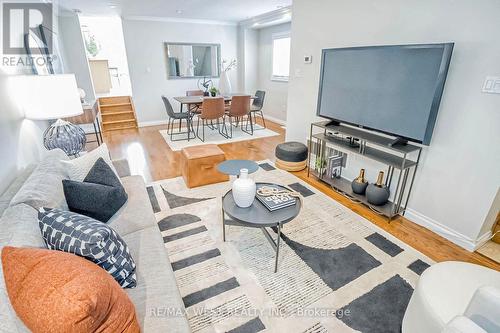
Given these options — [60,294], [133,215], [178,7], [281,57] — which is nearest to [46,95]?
[133,215]

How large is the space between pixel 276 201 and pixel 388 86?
155 centimetres

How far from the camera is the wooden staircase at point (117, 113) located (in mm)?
5793

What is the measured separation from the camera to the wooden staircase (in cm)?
579

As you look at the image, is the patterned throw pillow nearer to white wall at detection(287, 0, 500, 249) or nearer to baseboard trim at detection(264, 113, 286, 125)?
white wall at detection(287, 0, 500, 249)

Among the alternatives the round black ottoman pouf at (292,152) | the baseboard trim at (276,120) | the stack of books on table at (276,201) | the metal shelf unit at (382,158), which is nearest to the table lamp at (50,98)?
the stack of books on table at (276,201)

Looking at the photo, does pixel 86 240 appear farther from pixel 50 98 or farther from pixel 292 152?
pixel 292 152

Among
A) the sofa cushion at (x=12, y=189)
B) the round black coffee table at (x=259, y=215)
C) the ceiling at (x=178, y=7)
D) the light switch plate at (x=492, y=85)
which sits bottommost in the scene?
the round black coffee table at (x=259, y=215)

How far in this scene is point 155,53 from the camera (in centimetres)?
582

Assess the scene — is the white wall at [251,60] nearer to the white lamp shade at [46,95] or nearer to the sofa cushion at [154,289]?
the white lamp shade at [46,95]

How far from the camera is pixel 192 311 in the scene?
152 centimetres

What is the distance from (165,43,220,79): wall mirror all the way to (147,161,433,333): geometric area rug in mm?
4622

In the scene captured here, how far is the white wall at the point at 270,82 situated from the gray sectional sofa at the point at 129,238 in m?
5.04

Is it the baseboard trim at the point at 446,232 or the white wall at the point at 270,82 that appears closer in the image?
the baseboard trim at the point at 446,232

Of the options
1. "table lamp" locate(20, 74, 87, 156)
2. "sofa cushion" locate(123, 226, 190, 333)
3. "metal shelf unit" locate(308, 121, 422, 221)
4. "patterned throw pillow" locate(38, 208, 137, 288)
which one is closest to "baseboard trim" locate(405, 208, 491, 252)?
"metal shelf unit" locate(308, 121, 422, 221)
